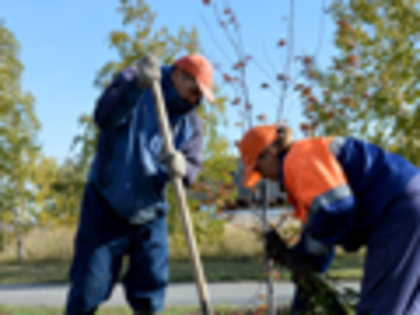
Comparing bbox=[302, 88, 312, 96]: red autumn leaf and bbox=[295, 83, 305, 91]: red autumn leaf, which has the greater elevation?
bbox=[295, 83, 305, 91]: red autumn leaf

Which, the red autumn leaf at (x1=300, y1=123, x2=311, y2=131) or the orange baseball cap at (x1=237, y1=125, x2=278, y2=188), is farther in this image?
the red autumn leaf at (x1=300, y1=123, x2=311, y2=131)

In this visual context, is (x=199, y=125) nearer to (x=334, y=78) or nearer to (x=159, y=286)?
(x=159, y=286)

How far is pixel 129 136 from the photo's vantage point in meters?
4.04

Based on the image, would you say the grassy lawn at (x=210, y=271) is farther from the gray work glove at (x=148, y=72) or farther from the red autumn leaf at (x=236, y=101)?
the gray work glove at (x=148, y=72)

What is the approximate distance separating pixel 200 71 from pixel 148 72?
0.33m

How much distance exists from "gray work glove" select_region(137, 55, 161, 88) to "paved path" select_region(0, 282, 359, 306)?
5388 mm

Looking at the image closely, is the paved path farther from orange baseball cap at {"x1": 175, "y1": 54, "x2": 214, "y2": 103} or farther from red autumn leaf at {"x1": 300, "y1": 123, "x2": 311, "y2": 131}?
orange baseball cap at {"x1": 175, "y1": 54, "x2": 214, "y2": 103}

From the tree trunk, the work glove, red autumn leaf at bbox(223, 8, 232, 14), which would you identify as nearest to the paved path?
red autumn leaf at bbox(223, 8, 232, 14)

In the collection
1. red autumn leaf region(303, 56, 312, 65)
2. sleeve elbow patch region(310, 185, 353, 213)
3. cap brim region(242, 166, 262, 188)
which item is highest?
red autumn leaf region(303, 56, 312, 65)

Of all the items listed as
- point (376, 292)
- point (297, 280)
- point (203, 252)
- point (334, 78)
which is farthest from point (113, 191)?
point (203, 252)

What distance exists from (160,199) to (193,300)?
Answer: 558 cm

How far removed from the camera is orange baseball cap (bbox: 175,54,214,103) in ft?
12.8

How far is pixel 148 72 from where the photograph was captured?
12.5ft

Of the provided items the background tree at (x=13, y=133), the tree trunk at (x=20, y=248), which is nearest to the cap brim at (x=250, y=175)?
the background tree at (x=13, y=133)
